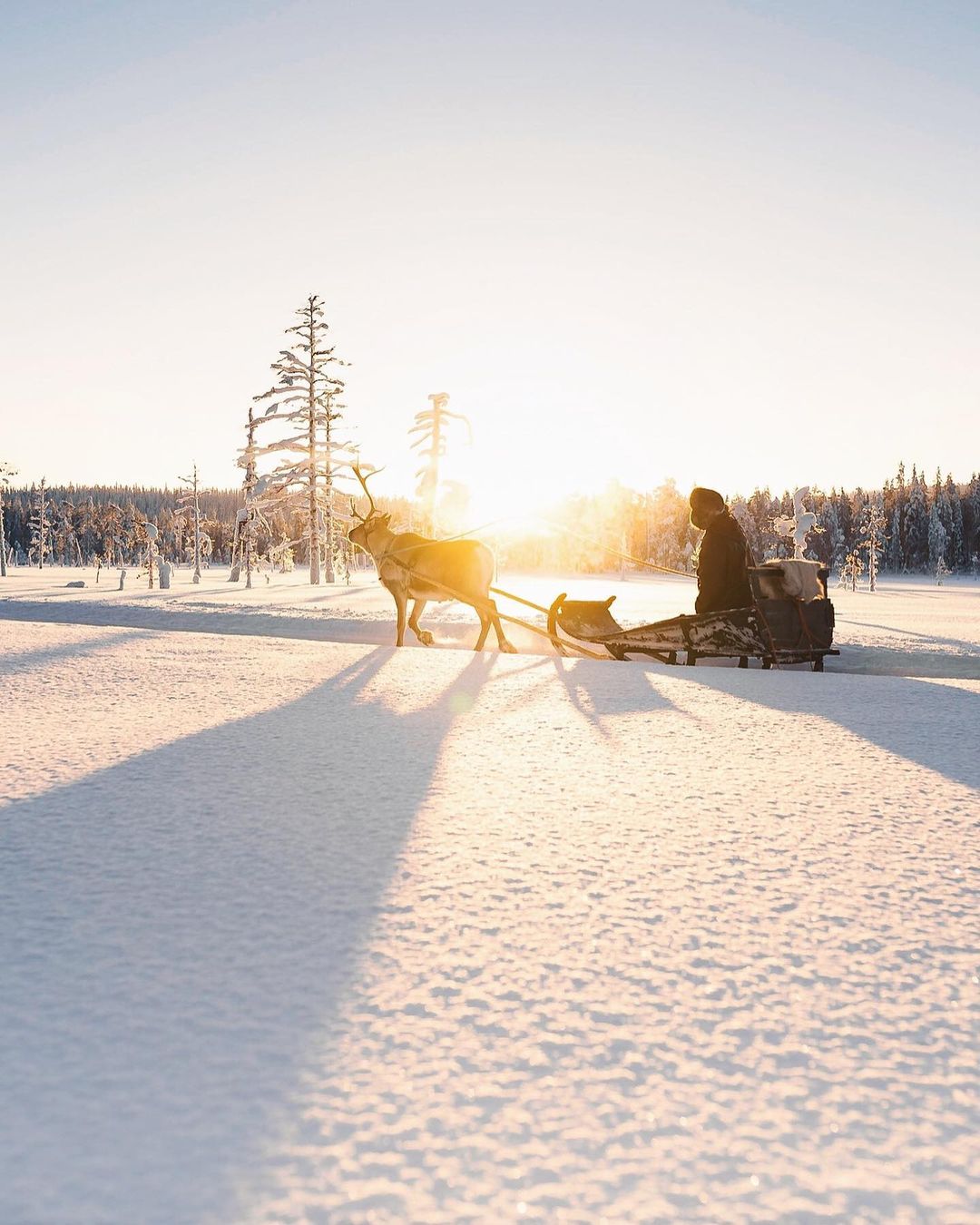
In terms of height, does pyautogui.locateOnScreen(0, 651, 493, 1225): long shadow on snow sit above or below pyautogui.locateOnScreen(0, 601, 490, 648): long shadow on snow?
below

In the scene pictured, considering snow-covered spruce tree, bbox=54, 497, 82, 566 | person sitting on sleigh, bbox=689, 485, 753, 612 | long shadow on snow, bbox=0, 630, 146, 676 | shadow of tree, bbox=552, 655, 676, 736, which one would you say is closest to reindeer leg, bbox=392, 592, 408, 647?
shadow of tree, bbox=552, 655, 676, 736

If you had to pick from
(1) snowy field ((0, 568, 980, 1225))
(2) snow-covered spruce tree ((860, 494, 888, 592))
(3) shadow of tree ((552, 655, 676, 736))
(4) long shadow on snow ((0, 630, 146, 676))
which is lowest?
(1) snowy field ((0, 568, 980, 1225))

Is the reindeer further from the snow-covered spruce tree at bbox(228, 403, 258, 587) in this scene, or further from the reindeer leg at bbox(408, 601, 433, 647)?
the snow-covered spruce tree at bbox(228, 403, 258, 587)

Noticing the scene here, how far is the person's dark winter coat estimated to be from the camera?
7461 mm

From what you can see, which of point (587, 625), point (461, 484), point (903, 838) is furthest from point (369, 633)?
point (461, 484)

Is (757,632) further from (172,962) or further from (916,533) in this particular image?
(916,533)

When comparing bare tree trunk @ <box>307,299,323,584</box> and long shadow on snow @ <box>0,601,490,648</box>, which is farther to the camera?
bare tree trunk @ <box>307,299,323,584</box>

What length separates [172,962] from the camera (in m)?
1.77


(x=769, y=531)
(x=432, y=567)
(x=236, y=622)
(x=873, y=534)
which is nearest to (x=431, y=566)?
(x=432, y=567)

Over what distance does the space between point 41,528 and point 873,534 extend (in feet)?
258

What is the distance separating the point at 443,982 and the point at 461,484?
31418 mm

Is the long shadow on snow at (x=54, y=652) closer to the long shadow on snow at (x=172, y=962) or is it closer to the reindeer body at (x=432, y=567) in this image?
the reindeer body at (x=432, y=567)

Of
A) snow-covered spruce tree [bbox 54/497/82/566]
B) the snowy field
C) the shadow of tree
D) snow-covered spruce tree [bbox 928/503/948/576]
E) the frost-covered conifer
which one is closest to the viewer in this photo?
the snowy field

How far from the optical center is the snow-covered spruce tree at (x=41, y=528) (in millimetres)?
83000
